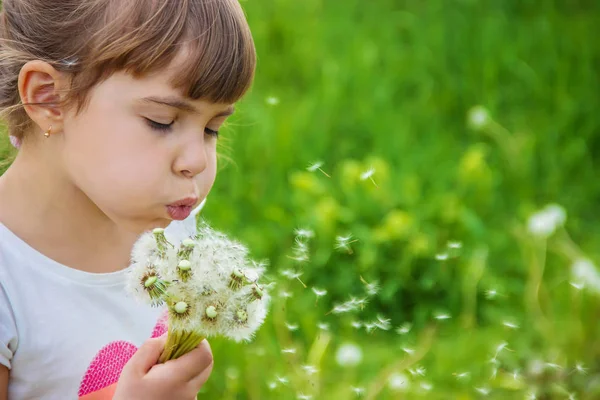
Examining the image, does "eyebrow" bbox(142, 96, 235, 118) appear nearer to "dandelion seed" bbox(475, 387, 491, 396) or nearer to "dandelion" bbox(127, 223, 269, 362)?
"dandelion" bbox(127, 223, 269, 362)

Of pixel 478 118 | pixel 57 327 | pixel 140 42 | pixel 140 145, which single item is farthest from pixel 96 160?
pixel 478 118

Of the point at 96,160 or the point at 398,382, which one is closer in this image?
the point at 96,160

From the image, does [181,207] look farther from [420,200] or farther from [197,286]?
[420,200]

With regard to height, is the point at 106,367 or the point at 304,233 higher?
the point at 304,233

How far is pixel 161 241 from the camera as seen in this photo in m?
1.33

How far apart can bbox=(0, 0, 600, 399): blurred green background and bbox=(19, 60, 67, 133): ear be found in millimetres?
254

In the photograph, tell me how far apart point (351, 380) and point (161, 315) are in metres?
0.68

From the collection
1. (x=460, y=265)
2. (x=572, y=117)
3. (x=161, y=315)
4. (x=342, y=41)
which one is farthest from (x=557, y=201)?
(x=161, y=315)

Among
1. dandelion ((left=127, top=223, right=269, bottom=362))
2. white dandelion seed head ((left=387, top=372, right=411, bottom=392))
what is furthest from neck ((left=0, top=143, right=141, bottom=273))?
white dandelion seed head ((left=387, top=372, right=411, bottom=392))

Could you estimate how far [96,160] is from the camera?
5.01 feet

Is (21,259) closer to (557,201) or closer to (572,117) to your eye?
(557,201)

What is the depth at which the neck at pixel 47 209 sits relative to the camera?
162 centimetres

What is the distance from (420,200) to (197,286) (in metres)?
1.72

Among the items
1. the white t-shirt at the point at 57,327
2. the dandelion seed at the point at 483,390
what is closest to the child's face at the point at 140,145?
the white t-shirt at the point at 57,327
